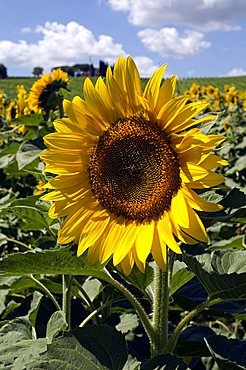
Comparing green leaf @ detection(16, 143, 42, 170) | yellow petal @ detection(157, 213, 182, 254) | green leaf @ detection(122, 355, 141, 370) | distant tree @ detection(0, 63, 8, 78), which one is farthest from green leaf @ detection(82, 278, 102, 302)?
distant tree @ detection(0, 63, 8, 78)

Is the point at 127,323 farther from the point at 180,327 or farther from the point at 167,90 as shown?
the point at 167,90

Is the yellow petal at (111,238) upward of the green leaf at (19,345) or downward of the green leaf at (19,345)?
upward

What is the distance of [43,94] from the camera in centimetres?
399

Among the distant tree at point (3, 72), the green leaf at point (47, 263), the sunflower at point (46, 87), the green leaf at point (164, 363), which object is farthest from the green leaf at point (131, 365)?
the distant tree at point (3, 72)

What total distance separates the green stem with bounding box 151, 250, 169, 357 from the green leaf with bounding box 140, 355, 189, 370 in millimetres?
134

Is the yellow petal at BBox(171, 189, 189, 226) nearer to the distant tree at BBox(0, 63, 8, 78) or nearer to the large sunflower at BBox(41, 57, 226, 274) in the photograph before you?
the large sunflower at BBox(41, 57, 226, 274)

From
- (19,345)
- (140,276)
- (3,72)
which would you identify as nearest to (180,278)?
(140,276)

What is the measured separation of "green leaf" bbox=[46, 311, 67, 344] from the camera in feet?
4.87

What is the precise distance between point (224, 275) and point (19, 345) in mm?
585

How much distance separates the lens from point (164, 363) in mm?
1281

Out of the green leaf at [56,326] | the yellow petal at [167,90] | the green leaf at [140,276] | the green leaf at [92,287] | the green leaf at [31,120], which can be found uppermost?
the yellow petal at [167,90]

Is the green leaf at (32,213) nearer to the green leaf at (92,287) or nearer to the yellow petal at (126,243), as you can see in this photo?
the yellow petal at (126,243)

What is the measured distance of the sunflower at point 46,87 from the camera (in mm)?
3928

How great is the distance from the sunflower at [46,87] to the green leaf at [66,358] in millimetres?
2699
